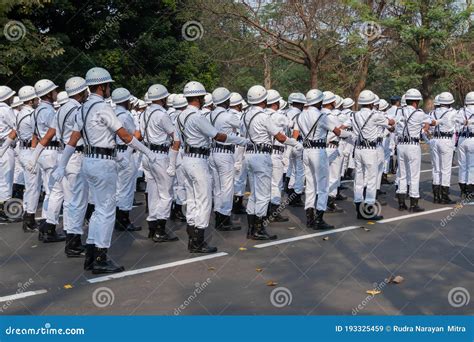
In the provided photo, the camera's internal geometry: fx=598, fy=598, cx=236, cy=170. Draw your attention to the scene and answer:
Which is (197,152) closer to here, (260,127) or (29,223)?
(260,127)

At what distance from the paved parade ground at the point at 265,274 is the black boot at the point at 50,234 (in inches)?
7.7

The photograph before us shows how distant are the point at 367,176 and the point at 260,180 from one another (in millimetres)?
2536

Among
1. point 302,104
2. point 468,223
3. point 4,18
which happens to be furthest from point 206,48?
point 468,223

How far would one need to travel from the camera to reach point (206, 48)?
3200cm

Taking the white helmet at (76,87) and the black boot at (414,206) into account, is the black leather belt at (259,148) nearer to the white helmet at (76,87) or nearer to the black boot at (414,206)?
the white helmet at (76,87)

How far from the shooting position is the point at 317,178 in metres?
10.0

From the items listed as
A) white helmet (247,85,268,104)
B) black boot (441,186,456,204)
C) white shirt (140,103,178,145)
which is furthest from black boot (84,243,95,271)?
black boot (441,186,456,204)

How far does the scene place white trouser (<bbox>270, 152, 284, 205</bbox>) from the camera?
10805 mm

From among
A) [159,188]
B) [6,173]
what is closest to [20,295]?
[159,188]

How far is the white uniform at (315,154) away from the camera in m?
9.95

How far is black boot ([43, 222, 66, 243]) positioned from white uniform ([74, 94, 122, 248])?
2.11m

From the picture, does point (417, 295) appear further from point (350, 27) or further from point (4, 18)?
point (350, 27)

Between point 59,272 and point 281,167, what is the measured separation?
15.9 ft

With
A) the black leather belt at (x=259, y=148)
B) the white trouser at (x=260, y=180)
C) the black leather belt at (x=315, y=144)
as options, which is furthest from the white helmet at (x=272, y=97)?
the white trouser at (x=260, y=180)
